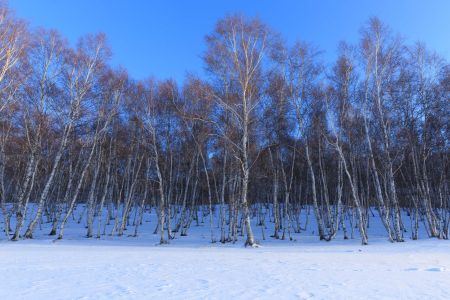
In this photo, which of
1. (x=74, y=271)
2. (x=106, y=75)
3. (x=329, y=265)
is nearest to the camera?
(x=74, y=271)

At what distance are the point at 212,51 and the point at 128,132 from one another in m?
9.78

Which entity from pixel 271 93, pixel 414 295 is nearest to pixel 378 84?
pixel 271 93

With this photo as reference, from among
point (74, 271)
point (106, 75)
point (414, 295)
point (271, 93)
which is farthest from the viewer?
point (106, 75)

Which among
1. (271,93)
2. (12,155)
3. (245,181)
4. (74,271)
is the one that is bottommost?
(74,271)

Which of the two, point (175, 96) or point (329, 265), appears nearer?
point (329, 265)

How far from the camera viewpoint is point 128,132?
930 inches

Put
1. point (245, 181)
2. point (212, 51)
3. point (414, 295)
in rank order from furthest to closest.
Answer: point (212, 51) < point (245, 181) < point (414, 295)

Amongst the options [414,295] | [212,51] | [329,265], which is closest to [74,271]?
[329,265]

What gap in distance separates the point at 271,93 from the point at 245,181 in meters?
6.55

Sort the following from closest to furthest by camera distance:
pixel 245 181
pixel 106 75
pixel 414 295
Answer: pixel 414 295
pixel 245 181
pixel 106 75

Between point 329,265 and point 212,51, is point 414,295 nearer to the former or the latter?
point 329,265

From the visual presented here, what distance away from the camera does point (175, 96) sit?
2119 centimetres

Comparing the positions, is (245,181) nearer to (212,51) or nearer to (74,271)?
(212,51)

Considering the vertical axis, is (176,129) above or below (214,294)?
above
